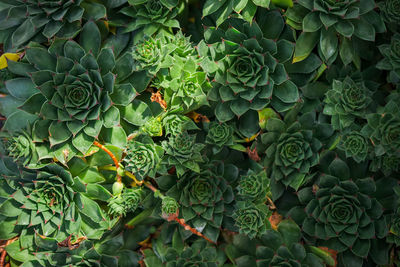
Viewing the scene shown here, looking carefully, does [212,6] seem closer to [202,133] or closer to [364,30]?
[202,133]

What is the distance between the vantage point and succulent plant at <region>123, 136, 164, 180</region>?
1.74 metres

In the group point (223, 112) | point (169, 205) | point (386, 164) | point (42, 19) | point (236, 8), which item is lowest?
point (169, 205)

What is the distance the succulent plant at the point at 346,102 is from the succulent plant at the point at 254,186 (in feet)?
1.48

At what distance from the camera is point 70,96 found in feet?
5.93

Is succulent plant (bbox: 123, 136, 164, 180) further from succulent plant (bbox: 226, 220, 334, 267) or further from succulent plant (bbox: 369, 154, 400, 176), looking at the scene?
succulent plant (bbox: 369, 154, 400, 176)

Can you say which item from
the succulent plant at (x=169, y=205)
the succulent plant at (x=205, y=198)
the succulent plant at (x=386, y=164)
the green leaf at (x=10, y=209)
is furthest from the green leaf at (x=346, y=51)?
the green leaf at (x=10, y=209)

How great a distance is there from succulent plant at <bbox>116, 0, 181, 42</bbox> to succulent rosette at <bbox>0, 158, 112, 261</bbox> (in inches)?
31.6

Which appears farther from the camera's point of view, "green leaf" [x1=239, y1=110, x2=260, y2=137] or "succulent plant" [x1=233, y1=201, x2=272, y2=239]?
"green leaf" [x1=239, y1=110, x2=260, y2=137]

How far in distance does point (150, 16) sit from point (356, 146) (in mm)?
1193

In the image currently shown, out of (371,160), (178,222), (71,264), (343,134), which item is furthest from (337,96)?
(71,264)

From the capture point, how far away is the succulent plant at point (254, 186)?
1.80m

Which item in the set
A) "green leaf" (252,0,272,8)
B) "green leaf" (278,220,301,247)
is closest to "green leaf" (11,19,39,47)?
"green leaf" (252,0,272,8)

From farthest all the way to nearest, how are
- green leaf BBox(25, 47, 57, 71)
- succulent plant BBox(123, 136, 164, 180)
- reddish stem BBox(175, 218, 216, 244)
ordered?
1. reddish stem BBox(175, 218, 216, 244)
2. green leaf BBox(25, 47, 57, 71)
3. succulent plant BBox(123, 136, 164, 180)

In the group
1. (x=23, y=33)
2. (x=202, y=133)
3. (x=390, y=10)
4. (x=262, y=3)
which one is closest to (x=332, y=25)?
(x=390, y=10)
